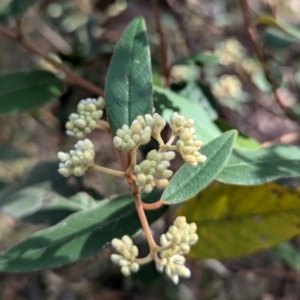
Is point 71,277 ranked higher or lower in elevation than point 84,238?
lower

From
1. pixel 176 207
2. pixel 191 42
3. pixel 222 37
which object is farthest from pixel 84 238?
pixel 222 37

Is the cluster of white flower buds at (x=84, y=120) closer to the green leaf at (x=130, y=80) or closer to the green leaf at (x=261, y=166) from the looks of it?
the green leaf at (x=130, y=80)

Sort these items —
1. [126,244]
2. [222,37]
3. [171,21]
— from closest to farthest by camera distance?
[126,244]
[171,21]
[222,37]

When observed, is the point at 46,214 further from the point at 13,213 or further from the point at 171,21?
the point at 171,21

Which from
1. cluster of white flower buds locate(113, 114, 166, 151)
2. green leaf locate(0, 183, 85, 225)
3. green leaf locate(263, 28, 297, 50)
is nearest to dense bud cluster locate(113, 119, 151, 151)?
cluster of white flower buds locate(113, 114, 166, 151)

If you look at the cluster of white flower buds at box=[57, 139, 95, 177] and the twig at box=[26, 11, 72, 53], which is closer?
the cluster of white flower buds at box=[57, 139, 95, 177]

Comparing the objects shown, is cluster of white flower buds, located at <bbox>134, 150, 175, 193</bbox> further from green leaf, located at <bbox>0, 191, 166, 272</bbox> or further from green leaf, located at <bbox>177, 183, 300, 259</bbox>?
green leaf, located at <bbox>177, 183, 300, 259</bbox>
